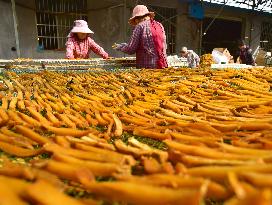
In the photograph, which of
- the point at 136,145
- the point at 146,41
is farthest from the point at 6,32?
the point at 136,145

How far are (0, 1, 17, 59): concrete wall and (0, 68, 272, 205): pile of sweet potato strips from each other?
19.3 feet

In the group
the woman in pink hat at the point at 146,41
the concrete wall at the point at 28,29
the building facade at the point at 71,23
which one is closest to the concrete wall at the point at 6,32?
the building facade at the point at 71,23

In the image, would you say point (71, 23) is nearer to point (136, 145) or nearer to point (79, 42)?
point (79, 42)

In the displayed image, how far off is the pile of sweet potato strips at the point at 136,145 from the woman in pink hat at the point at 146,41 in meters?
1.69

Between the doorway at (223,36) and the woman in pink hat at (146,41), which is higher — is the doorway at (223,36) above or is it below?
above

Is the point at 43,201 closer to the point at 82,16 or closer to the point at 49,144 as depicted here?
the point at 49,144

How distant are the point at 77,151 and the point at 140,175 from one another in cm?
23

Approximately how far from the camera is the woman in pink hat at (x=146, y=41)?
377 centimetres

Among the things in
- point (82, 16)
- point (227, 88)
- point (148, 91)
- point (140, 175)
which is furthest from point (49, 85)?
point (82, 16)

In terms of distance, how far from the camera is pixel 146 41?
3818 millimetres

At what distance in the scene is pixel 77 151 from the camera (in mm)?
958

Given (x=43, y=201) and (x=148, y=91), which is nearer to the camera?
(x=43, y=201)

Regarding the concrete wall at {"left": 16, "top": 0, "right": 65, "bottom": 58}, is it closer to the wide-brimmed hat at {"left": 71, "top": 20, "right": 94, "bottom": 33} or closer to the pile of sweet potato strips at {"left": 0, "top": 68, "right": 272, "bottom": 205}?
the wide-brimmed hat at {"left": 71, "top": 20, "right": 94, "bottom": 33}

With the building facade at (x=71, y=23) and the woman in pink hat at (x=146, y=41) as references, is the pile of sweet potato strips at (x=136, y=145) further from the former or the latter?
the building facade at (x=71, y=23)
